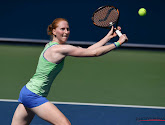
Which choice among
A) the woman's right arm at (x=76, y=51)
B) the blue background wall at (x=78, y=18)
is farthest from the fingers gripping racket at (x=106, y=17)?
the blue background wall at (x=78, y=18)

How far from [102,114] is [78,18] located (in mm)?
5566

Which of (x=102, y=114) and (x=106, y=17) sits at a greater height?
(x=106, y=17)

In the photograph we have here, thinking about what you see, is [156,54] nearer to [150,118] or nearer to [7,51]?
[7,51]

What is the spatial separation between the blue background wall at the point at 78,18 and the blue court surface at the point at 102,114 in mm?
4940

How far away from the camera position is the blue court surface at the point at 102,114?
5.22 m

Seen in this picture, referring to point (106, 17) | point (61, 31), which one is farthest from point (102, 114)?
point (61, 31)

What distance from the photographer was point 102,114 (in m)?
5.45

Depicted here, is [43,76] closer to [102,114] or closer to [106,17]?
[106,17]

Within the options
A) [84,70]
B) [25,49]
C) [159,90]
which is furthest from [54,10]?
[159,90]

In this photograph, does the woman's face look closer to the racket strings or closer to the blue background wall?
the racket strings

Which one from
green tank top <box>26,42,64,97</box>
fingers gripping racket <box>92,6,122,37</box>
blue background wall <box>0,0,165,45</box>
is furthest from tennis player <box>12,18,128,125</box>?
blue background wall <box>0,0,165,45</box>

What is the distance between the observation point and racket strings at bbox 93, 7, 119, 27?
15.8ft

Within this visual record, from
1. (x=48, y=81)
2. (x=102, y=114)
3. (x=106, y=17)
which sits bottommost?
(x=102, y=114)

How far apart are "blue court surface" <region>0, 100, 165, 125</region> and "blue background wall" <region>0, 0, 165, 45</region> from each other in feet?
16.2
